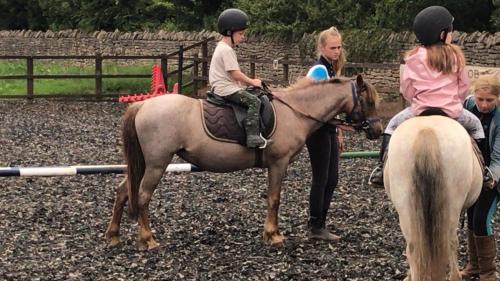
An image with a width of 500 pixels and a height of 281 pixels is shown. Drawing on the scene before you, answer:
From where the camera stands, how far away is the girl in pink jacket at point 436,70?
5.11 meters

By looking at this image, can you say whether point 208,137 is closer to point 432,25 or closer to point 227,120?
point 227,120

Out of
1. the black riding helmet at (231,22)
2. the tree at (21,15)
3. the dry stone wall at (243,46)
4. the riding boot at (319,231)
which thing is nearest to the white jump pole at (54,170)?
the riding boot at (319,231)

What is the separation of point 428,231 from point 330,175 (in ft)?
9.03

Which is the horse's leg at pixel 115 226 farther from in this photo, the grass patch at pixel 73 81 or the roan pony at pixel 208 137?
the grass patch at pixel 73 81

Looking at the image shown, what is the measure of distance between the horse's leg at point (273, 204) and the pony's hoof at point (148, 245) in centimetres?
98

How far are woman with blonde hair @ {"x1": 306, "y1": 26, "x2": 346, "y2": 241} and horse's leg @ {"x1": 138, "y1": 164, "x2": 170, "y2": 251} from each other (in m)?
1.40

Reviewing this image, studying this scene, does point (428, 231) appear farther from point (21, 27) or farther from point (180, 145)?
point (21, 27)

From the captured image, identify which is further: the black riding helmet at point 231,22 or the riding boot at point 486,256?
the black riding helmet at point 231,22

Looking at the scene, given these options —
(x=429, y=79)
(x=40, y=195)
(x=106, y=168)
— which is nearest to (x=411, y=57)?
(x=429, y=79)

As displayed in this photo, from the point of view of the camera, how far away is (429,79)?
514cm

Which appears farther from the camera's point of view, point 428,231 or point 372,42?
point 372,42

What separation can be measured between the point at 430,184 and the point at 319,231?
2.73 m

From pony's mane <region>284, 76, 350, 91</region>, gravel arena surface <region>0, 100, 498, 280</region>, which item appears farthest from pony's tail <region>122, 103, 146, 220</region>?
pony's mane <region>284, 76, 350, 91</region>

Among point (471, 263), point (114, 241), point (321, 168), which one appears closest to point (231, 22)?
point (321, 168)
